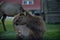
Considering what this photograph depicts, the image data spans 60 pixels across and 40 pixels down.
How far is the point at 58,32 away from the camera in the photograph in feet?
8.59

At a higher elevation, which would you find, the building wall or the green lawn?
the building wall

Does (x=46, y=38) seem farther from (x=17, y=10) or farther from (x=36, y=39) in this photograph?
(x=17, y=10)

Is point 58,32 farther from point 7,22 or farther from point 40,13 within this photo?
point 7,22

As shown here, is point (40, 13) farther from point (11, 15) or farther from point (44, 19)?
point (11, 15)

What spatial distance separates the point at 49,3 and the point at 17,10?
25cm

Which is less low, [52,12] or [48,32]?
[52,12]

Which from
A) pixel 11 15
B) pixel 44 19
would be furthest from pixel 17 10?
pixel 44 19

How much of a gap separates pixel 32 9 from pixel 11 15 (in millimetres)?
165

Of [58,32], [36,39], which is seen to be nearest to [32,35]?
[36,39]

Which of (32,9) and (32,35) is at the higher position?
(32,9)

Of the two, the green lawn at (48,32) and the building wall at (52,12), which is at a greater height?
the building wall at (52,12)

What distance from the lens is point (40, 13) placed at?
8.57 feet

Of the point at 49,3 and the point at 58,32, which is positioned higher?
the point at 49,3

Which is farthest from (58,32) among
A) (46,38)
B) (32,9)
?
(32,9)
